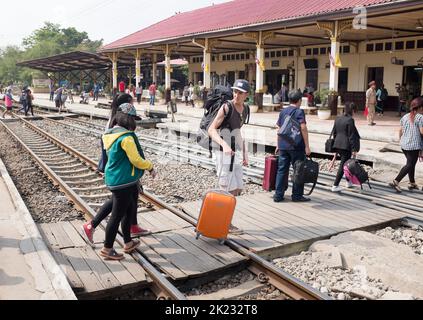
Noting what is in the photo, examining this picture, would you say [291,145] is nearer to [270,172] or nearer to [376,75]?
[270,172]

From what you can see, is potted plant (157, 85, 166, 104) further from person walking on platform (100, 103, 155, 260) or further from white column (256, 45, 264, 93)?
person walking on platform (100, 103, 155, 260)

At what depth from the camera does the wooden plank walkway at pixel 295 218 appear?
5.19 metres

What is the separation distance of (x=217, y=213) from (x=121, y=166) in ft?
3.91

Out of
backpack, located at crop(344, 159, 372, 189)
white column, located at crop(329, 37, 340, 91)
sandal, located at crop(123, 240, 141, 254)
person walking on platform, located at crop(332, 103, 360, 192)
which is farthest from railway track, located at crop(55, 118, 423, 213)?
white column, located at crop(329, 37, 340, 91)

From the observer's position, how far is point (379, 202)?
6.90m

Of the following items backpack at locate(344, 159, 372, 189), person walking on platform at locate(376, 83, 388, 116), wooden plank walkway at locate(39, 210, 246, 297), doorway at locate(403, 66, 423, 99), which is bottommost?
wooden plank walkway at locate(39, 210, 246, 297)

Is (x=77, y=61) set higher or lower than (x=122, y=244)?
higher

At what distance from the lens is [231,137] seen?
5355 millimetres

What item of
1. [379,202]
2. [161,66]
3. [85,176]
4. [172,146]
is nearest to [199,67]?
[161,66]

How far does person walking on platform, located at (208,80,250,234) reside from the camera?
5.14 m

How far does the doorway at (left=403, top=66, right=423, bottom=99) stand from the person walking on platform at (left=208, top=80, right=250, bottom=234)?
54.5 feet

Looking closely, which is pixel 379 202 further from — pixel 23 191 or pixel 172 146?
pixel 172 146

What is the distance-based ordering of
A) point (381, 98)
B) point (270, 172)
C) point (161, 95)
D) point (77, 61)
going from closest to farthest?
point (270, 172), point (381, 98), point (161, 95), point (77, 61)

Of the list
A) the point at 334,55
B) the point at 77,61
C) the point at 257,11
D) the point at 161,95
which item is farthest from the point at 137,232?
the point at 77,61
